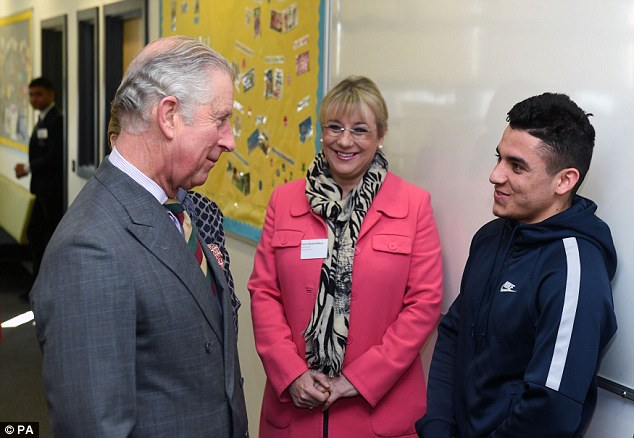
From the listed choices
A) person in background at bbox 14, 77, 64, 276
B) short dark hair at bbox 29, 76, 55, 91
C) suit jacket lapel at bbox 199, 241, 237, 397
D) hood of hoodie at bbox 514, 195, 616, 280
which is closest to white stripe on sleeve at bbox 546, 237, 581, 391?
hood of hoodie at bbox 514, 195, 616, 280

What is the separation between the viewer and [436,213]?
2.74 metres

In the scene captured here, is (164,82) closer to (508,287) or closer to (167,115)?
(167,115)

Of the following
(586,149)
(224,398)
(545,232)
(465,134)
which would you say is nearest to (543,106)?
(586,149)

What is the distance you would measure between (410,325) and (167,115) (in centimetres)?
120

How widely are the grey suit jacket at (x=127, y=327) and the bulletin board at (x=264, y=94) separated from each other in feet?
6.23

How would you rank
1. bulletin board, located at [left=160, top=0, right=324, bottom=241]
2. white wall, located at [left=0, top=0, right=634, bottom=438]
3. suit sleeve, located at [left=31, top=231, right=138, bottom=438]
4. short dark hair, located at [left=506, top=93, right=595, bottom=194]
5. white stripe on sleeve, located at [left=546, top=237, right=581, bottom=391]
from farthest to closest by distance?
bulletin board, located at [left=160, top=0, right=324, bottom=241] < white wall, located at [left=0, top=0, right=634, bottom=438] < short dark hair, located at [left=506, top=93, right=595, bottom=194] < white stripe on sleeve, located at [left=546, top=237, right=581, bottom=391] < suit sleeve, located at [left=31, top=231, right=138, bottom=438]

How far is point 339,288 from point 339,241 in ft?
0.50

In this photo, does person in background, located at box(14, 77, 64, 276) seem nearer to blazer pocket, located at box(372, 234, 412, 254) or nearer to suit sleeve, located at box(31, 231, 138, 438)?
blazer pocket, located at box(372, 234, 412, 254)

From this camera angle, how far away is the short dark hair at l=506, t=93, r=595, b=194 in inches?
70.7

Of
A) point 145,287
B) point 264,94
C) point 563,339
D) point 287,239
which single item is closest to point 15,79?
point 264,94

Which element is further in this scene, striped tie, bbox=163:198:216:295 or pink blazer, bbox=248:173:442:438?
pink blazer, bbox=248:173:442:438

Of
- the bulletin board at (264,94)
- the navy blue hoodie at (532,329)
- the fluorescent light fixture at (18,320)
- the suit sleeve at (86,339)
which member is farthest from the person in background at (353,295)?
the fluorescent light fixture at (18,320)

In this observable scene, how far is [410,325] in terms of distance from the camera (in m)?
2.50

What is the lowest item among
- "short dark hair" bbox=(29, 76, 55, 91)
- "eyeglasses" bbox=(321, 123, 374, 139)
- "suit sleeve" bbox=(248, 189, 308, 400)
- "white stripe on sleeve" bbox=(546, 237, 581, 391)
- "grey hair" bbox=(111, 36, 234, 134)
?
"suit sleeve" bbox=(248, 189, 308, 400)
